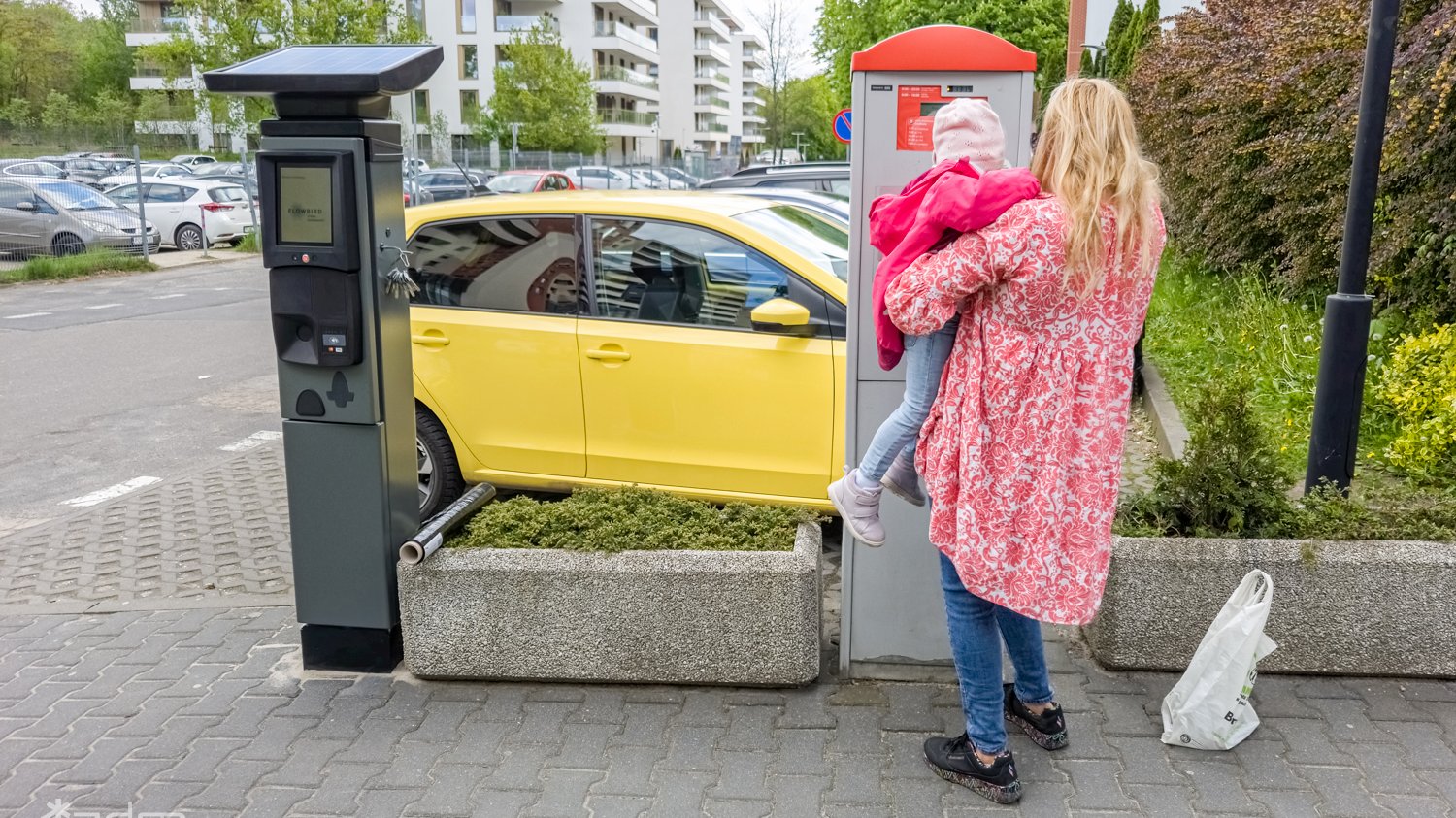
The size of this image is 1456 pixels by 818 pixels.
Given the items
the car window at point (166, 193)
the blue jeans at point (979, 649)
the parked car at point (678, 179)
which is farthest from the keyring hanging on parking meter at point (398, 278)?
the parked car at point (678, 179)

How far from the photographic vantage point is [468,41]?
61812 millimetres

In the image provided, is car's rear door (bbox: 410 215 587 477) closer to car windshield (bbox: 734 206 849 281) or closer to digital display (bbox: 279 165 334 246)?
car windshield (bbox: 734 206 849 281)

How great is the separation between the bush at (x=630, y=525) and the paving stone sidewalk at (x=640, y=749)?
1.61ft

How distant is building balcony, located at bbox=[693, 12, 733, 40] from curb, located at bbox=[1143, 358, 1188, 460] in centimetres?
9068

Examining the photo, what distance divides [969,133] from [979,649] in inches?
53.9

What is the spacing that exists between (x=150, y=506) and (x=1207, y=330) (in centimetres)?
718

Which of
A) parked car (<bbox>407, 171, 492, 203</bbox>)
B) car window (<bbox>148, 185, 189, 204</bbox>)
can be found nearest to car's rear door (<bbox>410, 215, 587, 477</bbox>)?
parked car (<bbox>407, 171, 492, 203</bbox>)

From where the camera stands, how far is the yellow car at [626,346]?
4801mm

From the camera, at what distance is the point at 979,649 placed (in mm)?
3078

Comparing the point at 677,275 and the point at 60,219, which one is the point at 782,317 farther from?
the point at 60,219

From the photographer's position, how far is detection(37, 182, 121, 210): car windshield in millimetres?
19125

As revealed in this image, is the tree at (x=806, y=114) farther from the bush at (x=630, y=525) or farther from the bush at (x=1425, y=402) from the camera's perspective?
the bush at (x=630, y=525)

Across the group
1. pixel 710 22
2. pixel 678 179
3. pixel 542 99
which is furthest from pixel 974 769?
pixel 710 22

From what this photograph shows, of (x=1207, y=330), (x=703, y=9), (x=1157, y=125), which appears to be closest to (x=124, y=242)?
(x=1157, y=125)
